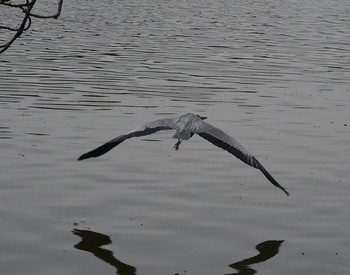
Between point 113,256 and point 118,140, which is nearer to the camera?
point 113,256

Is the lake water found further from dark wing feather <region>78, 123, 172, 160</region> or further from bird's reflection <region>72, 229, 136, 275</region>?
dark wing feather <region>78, 123, 172, 160</region>

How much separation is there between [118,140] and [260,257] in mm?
2072

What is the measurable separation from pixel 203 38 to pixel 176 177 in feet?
64.5

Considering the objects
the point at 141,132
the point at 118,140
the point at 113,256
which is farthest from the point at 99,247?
the point at 141,132

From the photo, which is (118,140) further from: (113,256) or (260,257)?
(260,257)

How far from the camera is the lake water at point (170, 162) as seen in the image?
9.62 m

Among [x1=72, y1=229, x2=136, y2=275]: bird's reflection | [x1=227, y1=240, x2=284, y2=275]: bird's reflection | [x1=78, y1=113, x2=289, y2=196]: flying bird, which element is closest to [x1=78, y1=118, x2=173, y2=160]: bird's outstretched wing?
[x1=78, y1=113, x2=289, y2=196]: flying bird

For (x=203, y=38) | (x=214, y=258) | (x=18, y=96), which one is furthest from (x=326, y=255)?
(x=203, y=38)

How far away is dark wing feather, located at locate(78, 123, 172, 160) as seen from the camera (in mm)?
10016

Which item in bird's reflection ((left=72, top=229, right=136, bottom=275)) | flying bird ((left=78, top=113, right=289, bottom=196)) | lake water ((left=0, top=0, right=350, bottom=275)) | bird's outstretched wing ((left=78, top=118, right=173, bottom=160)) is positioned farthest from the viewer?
flying bird ((left=78, top=113, right=289, bottom=196))

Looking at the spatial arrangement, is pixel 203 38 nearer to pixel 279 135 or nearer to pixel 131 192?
pixel 279 135

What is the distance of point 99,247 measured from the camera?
32.0 feet

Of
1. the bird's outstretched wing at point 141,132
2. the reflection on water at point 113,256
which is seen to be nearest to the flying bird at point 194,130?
the bird's outstretched wing at point 141,132

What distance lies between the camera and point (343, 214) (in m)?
11.1
